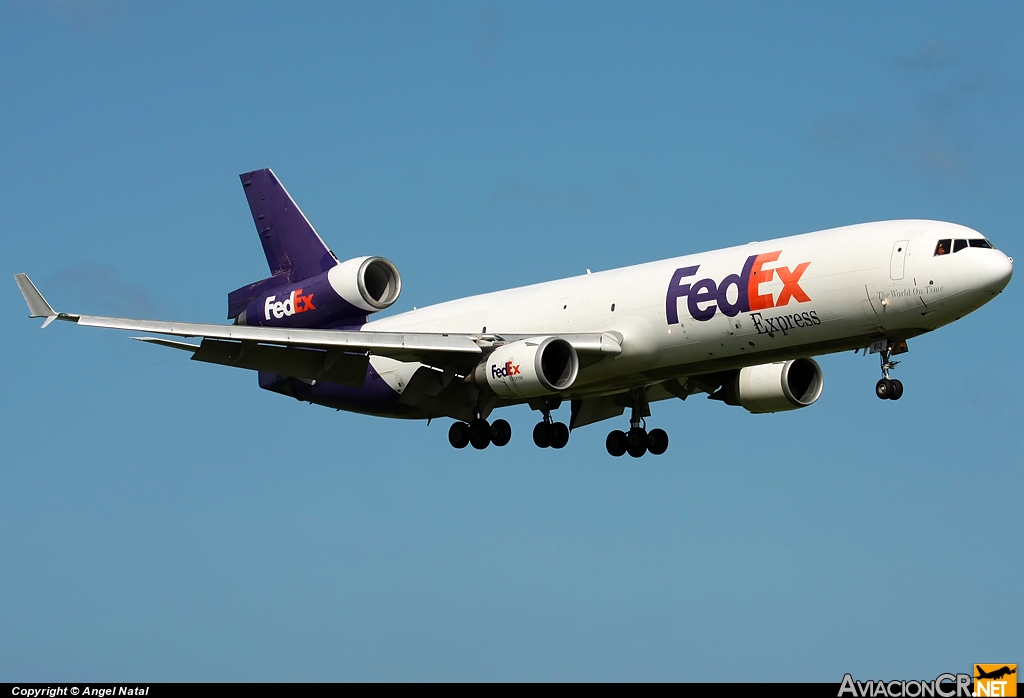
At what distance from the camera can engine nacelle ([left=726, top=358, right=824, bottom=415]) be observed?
4300 cm

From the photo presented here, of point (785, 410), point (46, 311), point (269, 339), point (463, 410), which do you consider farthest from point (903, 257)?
point (46, 311)

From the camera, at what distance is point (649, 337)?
3916cm

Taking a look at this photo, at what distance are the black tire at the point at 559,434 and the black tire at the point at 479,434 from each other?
2.24 metres

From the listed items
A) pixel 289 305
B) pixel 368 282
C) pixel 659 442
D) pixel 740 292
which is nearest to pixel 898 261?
pixel 740 292

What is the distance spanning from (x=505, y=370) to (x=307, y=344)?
211 inches

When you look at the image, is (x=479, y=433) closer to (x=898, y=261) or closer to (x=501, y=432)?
(x=501, y=432)

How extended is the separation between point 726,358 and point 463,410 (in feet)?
28.0

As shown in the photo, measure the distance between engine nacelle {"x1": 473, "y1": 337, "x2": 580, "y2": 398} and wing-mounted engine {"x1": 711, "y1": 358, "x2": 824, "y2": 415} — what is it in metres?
6.49

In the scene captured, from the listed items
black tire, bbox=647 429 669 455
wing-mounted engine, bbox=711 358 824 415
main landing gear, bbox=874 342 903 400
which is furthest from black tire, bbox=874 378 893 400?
black tire, bbox=647 429 669 455

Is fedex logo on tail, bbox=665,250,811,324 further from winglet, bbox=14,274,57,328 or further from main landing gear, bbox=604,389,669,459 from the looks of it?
winglet, bbox=14,274,57,328

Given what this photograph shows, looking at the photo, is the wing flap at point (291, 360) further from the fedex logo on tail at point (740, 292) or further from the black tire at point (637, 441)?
the fedex logo on tail at point (740, 292)

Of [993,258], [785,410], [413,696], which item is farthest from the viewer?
[785,410]

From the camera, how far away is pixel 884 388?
119 feet

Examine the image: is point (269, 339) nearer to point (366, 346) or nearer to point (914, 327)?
point (366, 346)
